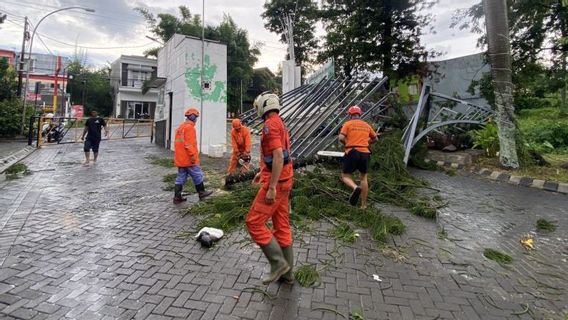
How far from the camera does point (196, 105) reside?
478 inches

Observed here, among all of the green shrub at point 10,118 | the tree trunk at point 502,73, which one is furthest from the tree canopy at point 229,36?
the tree trunk at point 502,73

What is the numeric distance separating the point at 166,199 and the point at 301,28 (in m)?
23.8

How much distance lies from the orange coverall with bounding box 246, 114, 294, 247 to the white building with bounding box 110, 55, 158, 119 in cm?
3769

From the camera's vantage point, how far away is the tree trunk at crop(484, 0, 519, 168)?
29.0ft

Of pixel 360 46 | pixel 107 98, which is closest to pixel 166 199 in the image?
pixel 360 46

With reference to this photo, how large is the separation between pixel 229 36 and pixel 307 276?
32.9 m

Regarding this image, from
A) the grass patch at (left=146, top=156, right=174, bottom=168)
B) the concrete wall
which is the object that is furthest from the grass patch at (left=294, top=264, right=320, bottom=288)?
the concrete wall

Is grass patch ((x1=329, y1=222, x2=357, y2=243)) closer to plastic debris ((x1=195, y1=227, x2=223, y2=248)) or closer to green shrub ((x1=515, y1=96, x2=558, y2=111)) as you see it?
plastic debris ((x1=195, y1=227, x2=223, y2=248))

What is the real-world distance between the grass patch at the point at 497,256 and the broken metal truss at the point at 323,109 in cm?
387

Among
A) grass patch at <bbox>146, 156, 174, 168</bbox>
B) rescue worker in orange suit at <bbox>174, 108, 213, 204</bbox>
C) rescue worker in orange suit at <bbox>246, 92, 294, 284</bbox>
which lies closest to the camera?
rescue worker in orange suit at <bbox>246, 92, 294, 284</bbox>

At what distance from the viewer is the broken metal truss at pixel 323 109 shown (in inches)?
304

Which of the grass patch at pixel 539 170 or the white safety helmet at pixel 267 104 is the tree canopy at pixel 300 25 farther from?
the white safety helmet at pixel 267 104

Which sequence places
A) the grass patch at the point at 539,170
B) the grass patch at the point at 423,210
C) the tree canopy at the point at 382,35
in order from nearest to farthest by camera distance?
1. the grass patch at the point at 423,210
2. the grass patch at the point at 539,170
3. the tree canopy at the point at 382,35

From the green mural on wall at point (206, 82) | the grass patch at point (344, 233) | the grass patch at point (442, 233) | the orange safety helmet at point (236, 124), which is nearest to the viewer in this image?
the grass patch at point (344, 233)
